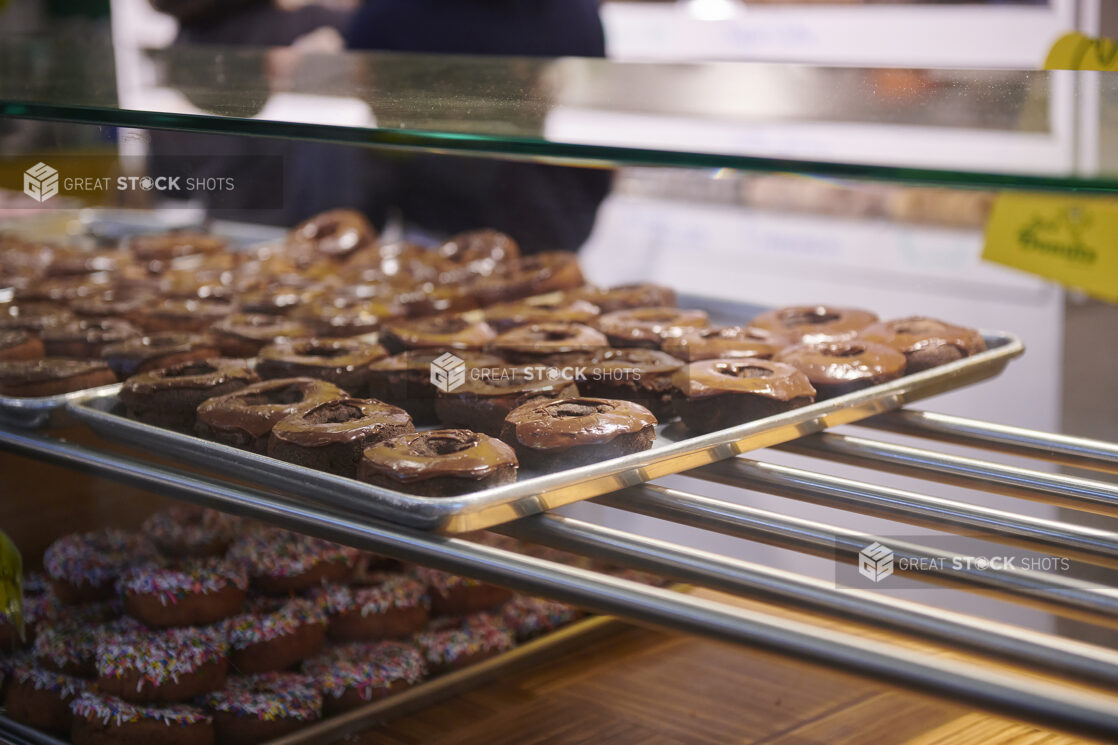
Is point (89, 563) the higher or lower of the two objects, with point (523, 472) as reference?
lower

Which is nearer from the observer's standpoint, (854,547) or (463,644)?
(854,547)

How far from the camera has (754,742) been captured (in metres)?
1.09

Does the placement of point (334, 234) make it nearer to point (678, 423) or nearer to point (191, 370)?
point (191, 370)

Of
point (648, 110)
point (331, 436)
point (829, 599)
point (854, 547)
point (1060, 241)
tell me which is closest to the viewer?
point (829, 599)

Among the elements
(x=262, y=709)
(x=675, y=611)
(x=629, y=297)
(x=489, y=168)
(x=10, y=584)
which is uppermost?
(x=489, y=168)

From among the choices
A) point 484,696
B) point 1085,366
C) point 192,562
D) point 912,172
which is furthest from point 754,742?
point 1085,366

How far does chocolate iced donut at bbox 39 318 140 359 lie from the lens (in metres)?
1.36

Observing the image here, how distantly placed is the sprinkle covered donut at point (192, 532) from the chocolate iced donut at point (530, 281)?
46 cm

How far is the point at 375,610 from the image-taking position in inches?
55.4

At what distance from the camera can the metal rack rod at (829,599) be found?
1.93 ft

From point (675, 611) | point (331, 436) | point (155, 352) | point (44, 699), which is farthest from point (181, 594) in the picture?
point (675, 611)

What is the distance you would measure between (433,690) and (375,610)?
0.63 feet

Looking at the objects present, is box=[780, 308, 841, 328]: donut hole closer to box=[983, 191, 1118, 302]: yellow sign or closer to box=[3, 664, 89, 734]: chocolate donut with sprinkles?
box=[983, 191, 1118, 302]: yellow sign

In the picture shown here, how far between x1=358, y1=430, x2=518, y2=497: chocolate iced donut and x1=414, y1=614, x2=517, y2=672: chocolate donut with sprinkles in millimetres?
441
